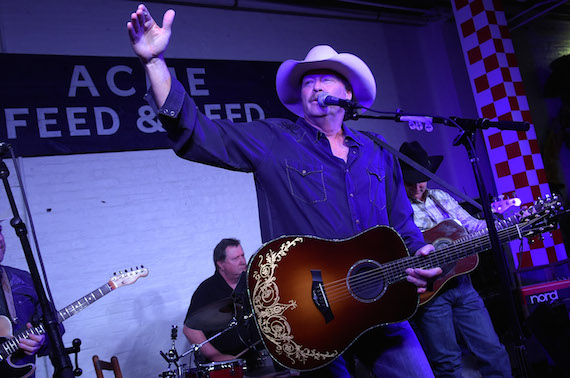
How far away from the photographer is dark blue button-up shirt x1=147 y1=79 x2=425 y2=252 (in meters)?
2.29

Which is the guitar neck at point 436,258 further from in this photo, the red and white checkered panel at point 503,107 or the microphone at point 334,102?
the red and white checkered panel at point 503,107

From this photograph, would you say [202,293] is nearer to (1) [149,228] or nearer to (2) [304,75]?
(1) [149,228]

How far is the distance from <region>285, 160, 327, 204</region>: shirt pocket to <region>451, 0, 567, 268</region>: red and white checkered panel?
4.58 m

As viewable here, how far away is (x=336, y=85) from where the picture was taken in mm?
2826

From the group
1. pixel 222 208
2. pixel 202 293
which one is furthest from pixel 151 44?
pixel 222 208

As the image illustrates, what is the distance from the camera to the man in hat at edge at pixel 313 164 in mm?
2012

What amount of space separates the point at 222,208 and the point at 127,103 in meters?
1.68

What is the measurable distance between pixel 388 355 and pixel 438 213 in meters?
2.99

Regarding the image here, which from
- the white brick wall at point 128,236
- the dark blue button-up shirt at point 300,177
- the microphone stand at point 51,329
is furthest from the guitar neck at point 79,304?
the dark blue button-up shirt at point 300,177

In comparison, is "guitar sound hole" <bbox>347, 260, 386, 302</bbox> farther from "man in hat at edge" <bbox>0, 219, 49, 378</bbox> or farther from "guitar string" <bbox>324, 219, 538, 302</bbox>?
"man in hat at edge" <bbox>0, 219, 49, 378</bbox>

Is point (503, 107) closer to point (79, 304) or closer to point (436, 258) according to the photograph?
point (436, 258)

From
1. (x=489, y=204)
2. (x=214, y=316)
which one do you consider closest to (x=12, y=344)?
(x=214, y=316)

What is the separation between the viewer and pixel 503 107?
650cm

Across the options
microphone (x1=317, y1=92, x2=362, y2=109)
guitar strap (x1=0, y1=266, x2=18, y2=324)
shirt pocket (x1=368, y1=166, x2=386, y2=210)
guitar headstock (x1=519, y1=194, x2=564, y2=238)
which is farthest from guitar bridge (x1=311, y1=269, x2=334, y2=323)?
guitar strap (x1=0, y1=266, x2=18, y2=324)
